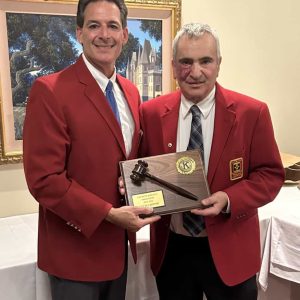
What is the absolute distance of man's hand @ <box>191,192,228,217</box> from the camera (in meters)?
1.14

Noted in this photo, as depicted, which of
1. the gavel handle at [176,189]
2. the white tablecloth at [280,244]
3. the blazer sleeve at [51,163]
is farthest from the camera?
the white tablecloth at [280,244]

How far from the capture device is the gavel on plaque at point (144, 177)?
3.70 ft

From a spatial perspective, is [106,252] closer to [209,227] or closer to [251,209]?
[209,227]

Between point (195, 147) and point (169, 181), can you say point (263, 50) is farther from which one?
point (169, 181)

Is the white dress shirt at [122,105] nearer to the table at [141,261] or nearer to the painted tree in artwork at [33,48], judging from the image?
the table at [141,261]

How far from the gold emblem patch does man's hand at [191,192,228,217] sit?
8 centimetres

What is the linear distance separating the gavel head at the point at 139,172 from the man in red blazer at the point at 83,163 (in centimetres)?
5

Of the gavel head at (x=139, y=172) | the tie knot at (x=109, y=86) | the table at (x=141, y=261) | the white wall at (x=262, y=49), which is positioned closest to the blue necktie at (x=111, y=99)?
the tie knot at (x=109, y=86)

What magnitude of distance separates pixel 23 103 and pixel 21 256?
673 millimetres

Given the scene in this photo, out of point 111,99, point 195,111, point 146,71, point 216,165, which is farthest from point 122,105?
point 146,71

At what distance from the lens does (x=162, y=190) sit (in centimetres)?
116

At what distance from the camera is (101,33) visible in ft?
3.67

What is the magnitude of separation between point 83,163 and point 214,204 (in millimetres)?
385

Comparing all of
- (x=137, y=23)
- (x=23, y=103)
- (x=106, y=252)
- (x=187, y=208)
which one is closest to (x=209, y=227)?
(x=187, y=208)
